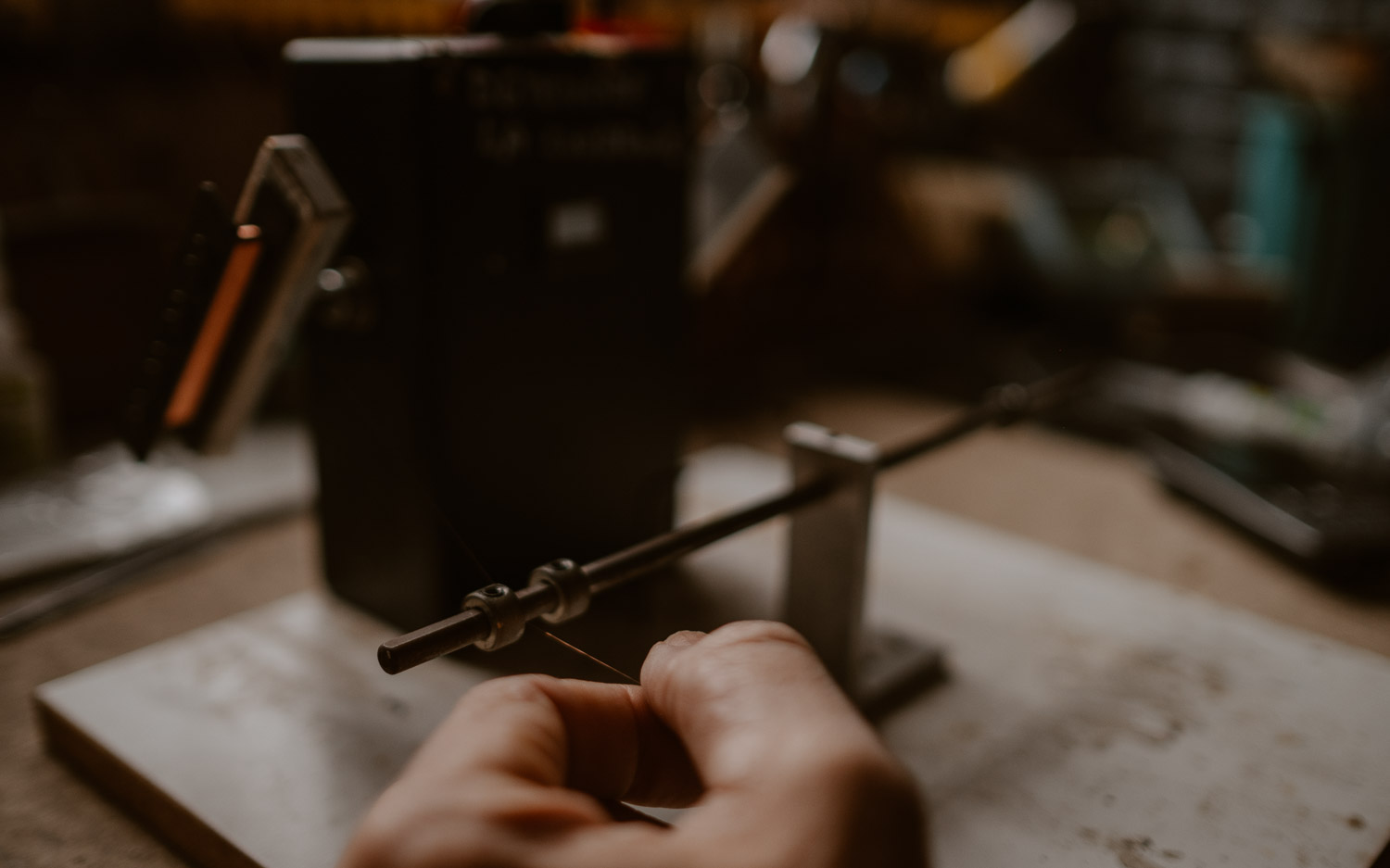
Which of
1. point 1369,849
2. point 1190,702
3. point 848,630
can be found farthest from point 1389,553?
point 848,630

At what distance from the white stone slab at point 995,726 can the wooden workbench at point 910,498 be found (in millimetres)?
39

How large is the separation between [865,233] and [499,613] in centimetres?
189

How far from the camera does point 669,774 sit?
40 centimetres

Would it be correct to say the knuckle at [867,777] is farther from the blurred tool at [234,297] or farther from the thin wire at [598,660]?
the blurred tool at [234,297]

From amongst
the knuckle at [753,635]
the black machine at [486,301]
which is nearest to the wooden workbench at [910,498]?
the black machine at [486,301]

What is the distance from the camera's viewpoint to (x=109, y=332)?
4.89 feet

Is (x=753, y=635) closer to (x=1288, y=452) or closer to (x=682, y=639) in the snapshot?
(x=682, y=639)

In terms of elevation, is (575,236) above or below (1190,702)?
above

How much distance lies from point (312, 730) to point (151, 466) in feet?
2.39

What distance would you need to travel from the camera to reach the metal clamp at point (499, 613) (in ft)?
1.45

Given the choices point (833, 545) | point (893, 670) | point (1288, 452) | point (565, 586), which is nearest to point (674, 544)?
point (565, 586)

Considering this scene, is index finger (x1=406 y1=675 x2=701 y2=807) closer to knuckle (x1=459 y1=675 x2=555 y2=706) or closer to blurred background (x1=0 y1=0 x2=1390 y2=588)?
knuckle (x1=459 y1=675 x2=555 y2=706)

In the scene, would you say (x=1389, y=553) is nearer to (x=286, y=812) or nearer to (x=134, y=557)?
(x=286, y=812)

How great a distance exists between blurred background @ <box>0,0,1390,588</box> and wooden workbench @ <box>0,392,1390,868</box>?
0.27ft
